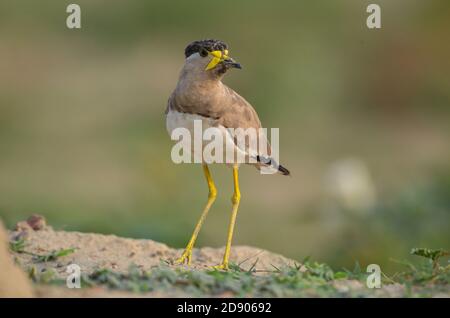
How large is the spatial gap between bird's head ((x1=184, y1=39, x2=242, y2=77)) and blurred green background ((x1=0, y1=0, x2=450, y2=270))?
2.35 meters

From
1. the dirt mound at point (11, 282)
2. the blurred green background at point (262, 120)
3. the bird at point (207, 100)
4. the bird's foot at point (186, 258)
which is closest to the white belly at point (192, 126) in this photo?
the bird at point (207, 100)

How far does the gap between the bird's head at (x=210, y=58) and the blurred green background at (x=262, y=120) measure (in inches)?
92.4

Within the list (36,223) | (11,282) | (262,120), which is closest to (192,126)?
(36,223)

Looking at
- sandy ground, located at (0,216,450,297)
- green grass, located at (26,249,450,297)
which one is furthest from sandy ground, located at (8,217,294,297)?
green grass, located at (26,249,450,297)

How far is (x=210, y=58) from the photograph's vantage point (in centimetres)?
649

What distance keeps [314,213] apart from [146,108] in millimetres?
4545

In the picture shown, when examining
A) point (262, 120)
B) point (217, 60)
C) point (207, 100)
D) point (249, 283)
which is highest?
point (217, 60)

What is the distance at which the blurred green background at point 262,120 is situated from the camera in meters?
10.2

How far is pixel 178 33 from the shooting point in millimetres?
17766

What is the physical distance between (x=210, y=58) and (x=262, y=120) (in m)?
7.89

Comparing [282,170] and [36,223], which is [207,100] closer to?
[282,170]

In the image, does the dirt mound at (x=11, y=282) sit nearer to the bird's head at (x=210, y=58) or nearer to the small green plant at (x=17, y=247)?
the small green plant at (x=17, y=247)

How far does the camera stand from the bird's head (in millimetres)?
6449

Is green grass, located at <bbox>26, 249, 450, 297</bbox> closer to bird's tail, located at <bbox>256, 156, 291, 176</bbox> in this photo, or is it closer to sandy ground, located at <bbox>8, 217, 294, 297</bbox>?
sandy ground, located at <bbox>8, 217, 294, 297</bbox>
